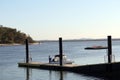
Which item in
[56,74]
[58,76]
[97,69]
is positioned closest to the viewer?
[97,69]

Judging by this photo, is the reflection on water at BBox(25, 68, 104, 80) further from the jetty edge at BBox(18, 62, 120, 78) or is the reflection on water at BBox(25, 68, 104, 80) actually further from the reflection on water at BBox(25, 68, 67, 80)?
the jetty edge at BBox(18, 62, 120, 78)

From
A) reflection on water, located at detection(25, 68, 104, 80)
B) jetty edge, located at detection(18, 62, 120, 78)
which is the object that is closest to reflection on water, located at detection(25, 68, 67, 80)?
reflection on water, located at detection(25, 68, 104, 80)

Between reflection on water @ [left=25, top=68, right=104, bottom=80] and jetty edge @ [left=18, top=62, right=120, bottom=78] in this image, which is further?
reflection on water @ [left=25, top=68, right=104, bottom=80]

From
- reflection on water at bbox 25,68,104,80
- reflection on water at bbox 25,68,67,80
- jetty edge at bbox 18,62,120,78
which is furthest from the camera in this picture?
reflection on water at bbox 25,68,67,80

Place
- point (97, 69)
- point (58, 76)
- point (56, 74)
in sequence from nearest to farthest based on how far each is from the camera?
point (97, 69)
point (58, 76)
point (56, 74)

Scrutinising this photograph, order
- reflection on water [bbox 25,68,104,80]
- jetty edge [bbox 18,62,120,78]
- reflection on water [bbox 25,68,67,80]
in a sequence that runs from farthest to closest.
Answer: reflection on water [bbox 25,68,67,80] → reflection on water [bbox 25,68,104,80] → jetty edge [bbox 18,62,120,78]

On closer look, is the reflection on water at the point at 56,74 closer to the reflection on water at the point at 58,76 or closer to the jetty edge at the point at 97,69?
the reflection on water at the point at 58,76

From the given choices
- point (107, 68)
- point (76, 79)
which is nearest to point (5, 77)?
point (76, 79)

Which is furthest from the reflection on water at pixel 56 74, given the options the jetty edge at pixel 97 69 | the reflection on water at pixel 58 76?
the jetty edge at pixel 97 69

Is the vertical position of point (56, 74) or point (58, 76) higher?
point (56, 74)

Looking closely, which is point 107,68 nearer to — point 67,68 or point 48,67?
point 67,68

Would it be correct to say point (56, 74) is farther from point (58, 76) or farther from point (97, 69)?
point (97, 69)

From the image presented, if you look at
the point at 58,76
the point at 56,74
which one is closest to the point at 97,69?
the point at 58,76

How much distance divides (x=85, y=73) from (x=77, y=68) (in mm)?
1938
